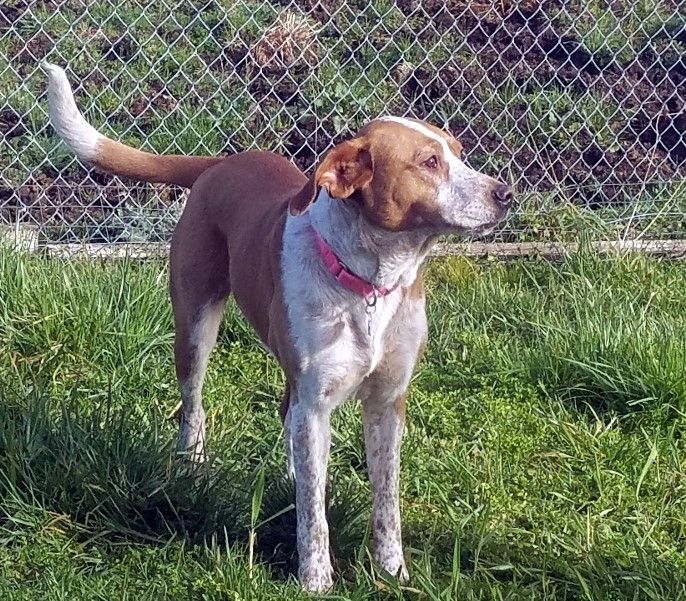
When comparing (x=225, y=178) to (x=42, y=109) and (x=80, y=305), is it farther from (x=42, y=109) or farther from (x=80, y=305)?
(x=42, y=109)

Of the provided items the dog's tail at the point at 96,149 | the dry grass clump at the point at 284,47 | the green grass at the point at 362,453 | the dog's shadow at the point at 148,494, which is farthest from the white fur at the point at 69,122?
the dry grass clump at the point at 284,47

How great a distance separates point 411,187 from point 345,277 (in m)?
0.28

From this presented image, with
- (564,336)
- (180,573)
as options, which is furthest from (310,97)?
(180,573)

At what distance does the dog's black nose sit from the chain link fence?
94.2 inches

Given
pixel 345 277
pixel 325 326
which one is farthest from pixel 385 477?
pixel 345 277

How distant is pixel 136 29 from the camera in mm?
6082

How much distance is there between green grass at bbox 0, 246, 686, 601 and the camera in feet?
9.89

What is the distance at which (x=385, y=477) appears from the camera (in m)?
3.18

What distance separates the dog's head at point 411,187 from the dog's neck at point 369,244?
0.10 feet

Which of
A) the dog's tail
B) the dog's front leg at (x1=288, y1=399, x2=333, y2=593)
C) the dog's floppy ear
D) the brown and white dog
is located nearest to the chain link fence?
the dog's tail

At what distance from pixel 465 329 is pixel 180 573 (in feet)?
5.99

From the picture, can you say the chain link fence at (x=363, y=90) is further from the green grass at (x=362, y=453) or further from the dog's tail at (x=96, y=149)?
the dog's tail at (x=96, y=149)

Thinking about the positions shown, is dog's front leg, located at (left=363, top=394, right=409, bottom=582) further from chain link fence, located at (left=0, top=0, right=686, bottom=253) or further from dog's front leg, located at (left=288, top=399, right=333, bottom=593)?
chain link fence, located at (left=0, top=0, right=686, bottom=253)

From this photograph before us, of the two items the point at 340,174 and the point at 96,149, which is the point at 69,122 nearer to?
the point at 96,149
